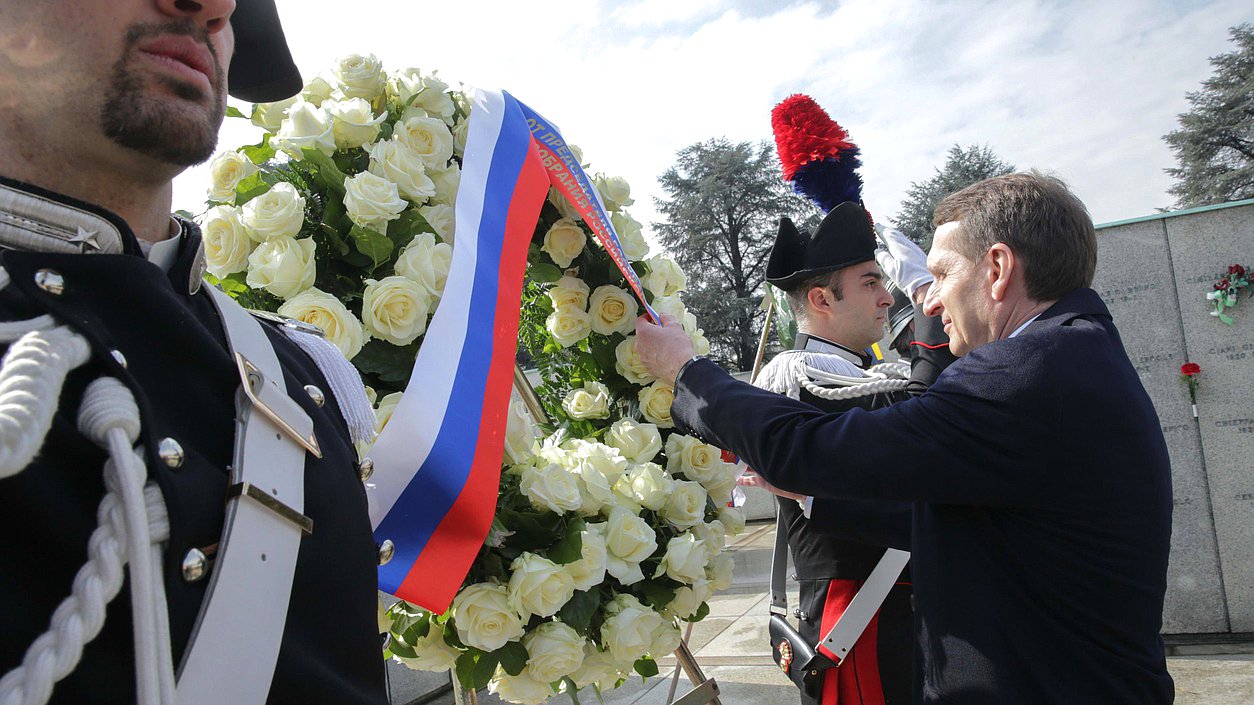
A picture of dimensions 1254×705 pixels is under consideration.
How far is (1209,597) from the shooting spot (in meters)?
5.49

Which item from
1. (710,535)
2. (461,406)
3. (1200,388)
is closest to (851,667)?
(710,535)

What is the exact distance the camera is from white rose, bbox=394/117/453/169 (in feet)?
6.66

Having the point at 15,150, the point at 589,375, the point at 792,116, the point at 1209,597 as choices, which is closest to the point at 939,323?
the point at 792,116

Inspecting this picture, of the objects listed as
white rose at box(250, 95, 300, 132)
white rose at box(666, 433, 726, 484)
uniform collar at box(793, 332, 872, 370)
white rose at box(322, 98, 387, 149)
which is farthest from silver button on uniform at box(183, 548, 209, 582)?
uniform collar at box(793, 332, 872, 370)

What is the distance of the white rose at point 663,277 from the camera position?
2551 mm

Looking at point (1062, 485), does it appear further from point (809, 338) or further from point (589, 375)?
point (809, 338)

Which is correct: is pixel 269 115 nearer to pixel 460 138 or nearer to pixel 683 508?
pixel 460 138

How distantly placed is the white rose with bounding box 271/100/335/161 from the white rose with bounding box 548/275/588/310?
747 mm

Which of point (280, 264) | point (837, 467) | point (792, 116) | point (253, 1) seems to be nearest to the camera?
point (253, 1)

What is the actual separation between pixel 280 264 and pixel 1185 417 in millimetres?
6082

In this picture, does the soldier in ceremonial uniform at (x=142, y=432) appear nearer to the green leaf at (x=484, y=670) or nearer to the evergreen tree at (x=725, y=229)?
the green leaf at (x=484, y=670)

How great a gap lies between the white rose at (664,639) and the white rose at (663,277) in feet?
3.31

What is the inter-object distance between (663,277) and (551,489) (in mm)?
966

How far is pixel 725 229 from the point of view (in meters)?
28.3
